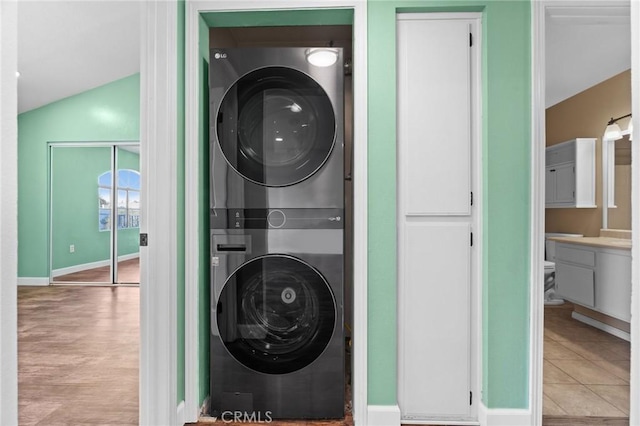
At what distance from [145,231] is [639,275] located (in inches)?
64.1

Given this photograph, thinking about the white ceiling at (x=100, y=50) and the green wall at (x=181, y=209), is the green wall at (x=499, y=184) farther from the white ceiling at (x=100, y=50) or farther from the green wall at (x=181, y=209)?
the white ceiling at (x=100, y=50)

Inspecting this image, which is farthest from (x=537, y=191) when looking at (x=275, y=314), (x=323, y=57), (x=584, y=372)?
(x=584, y=372)

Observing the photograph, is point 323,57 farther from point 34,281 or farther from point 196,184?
point 34,281

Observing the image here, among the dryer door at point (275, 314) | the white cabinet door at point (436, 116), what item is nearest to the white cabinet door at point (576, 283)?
the white cabinet door at point (436, 116)

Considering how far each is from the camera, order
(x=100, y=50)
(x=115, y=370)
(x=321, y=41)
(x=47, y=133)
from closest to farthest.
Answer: (x=115, y=370) < (x=321, y=41) < (x=100, y=50) < (x=47, y=133)

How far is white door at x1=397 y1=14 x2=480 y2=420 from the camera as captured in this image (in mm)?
1782

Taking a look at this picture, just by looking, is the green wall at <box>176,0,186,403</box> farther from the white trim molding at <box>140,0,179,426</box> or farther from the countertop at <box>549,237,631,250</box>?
the countertop at <box>549,237,631,250</box>

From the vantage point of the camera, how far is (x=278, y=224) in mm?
1786

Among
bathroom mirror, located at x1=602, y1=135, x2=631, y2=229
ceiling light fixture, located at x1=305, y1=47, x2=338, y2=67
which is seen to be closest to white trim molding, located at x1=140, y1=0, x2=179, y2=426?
ceiling light fixture, located at x1=305, y1=47, x2=338, y2=67

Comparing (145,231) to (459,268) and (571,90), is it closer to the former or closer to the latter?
(459,268)

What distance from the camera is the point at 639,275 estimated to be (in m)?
0.74

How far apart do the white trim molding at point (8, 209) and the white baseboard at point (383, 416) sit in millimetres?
1407

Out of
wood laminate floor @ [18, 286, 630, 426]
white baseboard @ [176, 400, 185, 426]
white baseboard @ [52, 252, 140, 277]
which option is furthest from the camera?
white baseboard @ [52, 252, 140, 277]

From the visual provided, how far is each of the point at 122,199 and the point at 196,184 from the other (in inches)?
203
